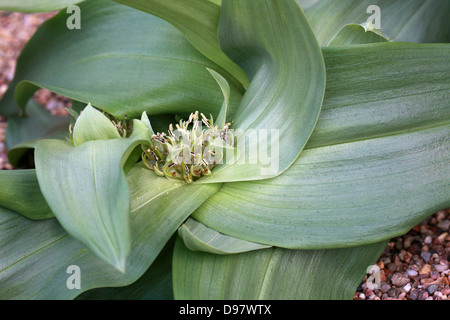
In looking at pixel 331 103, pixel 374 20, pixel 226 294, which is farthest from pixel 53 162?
pixel 374 20

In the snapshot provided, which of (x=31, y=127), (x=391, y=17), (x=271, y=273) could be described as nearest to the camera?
(x=271, y=273)

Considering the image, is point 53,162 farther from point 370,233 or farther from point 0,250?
point 370,233

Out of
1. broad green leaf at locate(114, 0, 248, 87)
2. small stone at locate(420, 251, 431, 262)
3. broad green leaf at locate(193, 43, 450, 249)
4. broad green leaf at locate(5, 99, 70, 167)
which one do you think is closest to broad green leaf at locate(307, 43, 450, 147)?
broad green leaf at locate(193, 43, 450, 249)

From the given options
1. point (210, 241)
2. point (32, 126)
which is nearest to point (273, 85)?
point (210, 241)

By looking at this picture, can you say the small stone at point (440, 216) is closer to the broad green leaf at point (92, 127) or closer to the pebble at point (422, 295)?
the pebble at point (422, 295)

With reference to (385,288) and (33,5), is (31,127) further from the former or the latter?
(385,288)

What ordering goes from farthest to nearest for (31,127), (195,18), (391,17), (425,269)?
(31,127), (391,17), (425,269), (195,18)

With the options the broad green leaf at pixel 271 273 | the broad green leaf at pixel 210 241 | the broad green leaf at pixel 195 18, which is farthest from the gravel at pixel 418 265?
the broad green leaf at pixel 195 18
